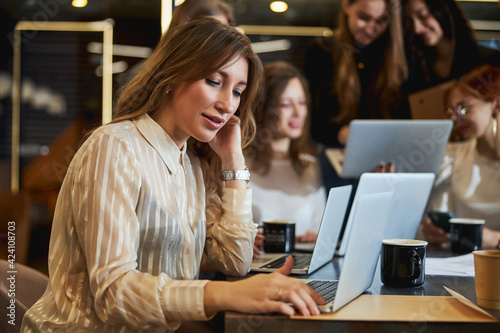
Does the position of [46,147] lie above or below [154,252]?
above

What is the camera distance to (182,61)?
1.30 m

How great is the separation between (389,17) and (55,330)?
8.78 ft

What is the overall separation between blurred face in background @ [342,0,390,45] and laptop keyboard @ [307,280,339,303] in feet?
7.23

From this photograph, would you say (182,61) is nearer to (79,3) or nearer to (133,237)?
(133,237)

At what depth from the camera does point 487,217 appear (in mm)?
2676

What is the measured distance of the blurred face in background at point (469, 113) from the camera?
281cm

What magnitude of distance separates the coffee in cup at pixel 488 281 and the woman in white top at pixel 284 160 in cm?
174

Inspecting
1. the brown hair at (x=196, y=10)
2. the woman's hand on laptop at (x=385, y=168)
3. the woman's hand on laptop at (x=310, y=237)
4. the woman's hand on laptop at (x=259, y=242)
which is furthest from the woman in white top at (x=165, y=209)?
the brown hair at (x=196, y=10)

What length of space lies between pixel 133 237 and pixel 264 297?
328 millimetres

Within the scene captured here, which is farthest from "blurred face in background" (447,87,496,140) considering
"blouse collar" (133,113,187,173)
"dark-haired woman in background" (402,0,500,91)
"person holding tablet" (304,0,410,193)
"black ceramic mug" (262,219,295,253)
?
"blouse collar" (133,113,187,173)

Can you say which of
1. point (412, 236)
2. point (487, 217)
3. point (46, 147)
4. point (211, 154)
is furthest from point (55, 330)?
point (46, 147)

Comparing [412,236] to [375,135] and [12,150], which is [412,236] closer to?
[375,135]

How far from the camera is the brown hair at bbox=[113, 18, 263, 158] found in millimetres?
1289

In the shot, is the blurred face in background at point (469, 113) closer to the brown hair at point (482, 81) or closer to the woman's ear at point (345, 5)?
the brown hair at point (482, 81)
